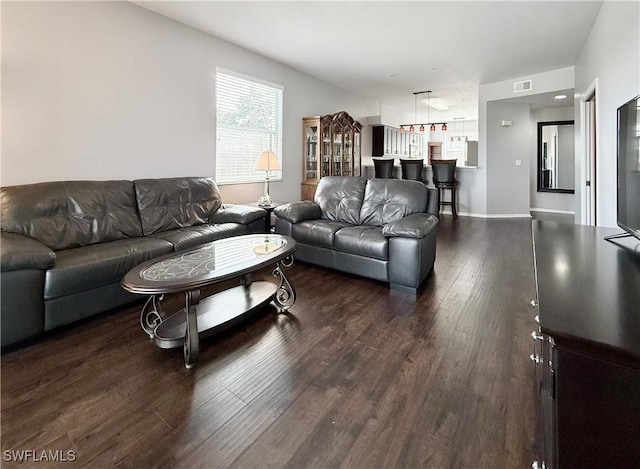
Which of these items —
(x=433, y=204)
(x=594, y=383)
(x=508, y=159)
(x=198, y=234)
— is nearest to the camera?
(x=594, y=383)

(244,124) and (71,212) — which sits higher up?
(244,124)

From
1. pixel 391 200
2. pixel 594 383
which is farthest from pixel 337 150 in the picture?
pixel 594 383

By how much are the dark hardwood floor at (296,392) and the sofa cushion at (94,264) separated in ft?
1.04

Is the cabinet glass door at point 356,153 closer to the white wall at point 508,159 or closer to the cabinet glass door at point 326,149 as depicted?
the cabinet glass door at point 326,149

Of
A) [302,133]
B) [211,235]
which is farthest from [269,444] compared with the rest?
[302,133]

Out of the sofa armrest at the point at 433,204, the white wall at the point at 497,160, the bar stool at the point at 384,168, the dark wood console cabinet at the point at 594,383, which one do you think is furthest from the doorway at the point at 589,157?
the dark wood console cabinet at the point at 594,383

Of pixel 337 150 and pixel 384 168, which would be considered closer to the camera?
pixel 337 150

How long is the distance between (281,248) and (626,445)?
221 cm

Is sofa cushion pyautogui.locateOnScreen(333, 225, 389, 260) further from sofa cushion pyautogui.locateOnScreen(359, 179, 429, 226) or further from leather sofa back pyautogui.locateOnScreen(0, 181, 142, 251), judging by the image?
leather sofa back pyautogui.locateOnScreen(0, 181, 142, 251)

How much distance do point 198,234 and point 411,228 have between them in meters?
1.97

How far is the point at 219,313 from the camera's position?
7.76 ft

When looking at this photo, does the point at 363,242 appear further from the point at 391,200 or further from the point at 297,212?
the point at 297,212

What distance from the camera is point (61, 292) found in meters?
2.28

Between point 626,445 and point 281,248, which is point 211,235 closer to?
point 281,248
